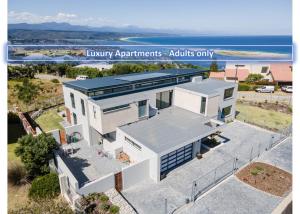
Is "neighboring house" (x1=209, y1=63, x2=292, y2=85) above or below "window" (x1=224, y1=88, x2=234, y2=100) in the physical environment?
above

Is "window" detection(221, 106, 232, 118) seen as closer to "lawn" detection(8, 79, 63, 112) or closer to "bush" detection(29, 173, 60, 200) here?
"bush" detection(29, 173, 60, 200)

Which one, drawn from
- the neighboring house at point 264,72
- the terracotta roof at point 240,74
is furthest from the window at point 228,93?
the terracotta roof at point 240,74

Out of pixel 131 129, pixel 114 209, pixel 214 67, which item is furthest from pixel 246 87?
pixel 114 209

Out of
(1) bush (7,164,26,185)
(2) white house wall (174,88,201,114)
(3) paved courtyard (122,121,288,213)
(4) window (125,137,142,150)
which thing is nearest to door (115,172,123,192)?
(3) paved courtyard (122,121,288,213)

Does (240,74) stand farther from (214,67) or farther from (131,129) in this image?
(131,129)

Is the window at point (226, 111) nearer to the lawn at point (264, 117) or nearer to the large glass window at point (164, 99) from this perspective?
the lawn at point (264, 117)

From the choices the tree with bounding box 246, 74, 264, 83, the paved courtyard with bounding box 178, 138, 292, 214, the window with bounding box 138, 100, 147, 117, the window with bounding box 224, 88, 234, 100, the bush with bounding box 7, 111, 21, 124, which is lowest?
the paved courtyard with bounding box 178, 138, 292, 214
